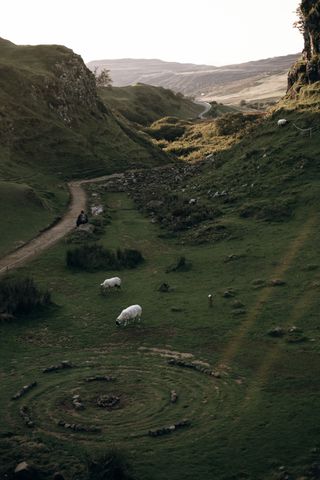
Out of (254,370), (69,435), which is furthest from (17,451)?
(254,370)

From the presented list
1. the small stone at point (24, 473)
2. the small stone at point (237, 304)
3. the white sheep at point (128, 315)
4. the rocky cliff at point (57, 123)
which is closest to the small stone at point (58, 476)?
the small stone at point (24, 473)

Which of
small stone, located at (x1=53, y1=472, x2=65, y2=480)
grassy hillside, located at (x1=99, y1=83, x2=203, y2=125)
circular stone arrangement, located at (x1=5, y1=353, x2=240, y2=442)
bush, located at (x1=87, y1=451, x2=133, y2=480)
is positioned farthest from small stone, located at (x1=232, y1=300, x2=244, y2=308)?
grassy hillside, located at (x1=99, y1=83, x2=203, y2=125)

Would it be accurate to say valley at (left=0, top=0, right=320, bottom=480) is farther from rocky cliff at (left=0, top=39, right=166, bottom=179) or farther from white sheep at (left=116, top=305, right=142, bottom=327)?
rocky cliff at (left=0, top=39, right=166, bottom=179)

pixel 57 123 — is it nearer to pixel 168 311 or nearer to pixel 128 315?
pixel 168 311

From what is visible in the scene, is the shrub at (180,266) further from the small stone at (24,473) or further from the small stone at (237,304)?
the small stone at (24,473)

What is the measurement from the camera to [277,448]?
22.6 m

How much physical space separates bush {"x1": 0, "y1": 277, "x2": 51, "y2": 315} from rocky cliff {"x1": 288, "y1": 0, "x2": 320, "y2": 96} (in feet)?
180

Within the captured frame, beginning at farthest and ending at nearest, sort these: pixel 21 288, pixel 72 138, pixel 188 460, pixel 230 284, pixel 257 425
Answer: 1. pixel 72 138
2. pixel 230 284
3. pixel 21 288
4. pixel 257 425
5. pixel 188 460

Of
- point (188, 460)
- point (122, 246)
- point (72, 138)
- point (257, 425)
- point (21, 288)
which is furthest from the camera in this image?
point (72, 138)

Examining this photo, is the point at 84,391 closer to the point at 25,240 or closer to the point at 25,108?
the point at 25,240

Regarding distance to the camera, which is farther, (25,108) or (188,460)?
(25,108)

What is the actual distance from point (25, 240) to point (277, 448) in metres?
38.0

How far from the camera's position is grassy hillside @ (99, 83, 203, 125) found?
160125 mm

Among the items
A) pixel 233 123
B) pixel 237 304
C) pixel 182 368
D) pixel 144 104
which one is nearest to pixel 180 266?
pixel 237 304
